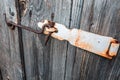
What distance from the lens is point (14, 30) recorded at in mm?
921

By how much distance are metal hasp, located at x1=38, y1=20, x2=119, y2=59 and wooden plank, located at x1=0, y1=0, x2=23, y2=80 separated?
216 mm

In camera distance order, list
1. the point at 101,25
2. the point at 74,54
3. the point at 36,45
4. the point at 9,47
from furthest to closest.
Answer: the point at 9,47 → the point at 36,45 → the point at 74,54 → the point at 101,25

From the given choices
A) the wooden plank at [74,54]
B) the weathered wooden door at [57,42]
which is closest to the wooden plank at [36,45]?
the weathered wooden door at [57,42]

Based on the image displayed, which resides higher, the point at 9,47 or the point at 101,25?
the point at 101,25

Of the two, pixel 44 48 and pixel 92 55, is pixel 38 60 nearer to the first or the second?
pixel 44 48

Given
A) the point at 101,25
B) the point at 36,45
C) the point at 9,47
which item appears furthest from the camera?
the point at 9,47

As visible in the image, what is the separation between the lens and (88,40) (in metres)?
0.67

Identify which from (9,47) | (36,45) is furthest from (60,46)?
(9,47)

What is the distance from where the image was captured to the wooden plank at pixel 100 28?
582mm

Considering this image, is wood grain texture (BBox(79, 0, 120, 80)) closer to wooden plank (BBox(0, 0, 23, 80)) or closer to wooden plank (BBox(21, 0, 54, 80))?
wooden plank (BBox(21, 0, 54, 80))

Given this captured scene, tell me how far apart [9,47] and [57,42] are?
1.35 ft

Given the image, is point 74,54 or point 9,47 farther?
point 9,47

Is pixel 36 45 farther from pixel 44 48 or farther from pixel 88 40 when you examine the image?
pixel 88 40

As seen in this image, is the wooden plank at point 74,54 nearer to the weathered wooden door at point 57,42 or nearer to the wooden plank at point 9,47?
the weathered wooden door at point 57,42
